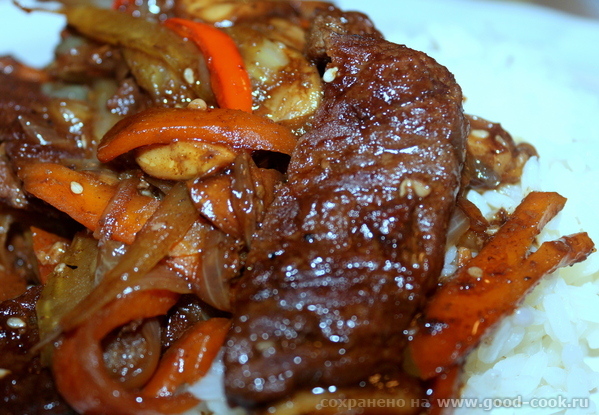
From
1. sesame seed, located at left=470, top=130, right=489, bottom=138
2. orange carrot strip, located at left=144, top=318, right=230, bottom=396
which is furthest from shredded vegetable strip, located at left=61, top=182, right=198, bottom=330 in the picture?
sesame seed, located at left=470, top=130, right=489, bottom=138

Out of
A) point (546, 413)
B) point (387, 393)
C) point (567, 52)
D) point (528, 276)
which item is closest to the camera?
point (387, 393)

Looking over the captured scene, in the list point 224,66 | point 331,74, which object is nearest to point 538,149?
point 331,74

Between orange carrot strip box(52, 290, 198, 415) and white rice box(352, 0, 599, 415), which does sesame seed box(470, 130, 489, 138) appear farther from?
orange carrot strip box(52, 290, 198, 415)

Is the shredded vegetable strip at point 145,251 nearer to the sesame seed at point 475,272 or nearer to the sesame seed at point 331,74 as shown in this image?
the sesame seed at point 331,74

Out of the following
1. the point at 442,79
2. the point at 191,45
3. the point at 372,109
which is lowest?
the point at 191,45

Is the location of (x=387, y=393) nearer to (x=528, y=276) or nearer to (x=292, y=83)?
(x=528, y=276)

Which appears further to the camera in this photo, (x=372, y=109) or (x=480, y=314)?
(x=372, y=109)

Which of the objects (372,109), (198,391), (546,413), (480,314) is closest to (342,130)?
(372,109)
